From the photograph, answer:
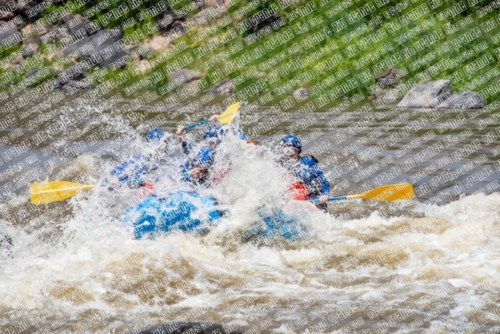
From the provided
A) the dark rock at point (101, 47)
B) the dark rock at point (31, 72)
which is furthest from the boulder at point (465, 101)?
the dark rock at point (31, 72)

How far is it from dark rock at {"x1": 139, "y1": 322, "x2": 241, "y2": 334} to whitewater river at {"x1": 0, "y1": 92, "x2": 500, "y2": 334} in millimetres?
148

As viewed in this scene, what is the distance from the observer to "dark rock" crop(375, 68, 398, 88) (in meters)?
15.4

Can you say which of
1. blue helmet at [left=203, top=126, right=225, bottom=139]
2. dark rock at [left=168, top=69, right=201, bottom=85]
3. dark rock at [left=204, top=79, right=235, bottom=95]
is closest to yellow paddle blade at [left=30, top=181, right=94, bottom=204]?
blue helmet at [left=203, top=126, right=225, bottom=139]

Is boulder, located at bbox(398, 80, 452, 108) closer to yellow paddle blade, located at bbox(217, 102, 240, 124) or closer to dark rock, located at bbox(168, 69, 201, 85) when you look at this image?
yellow paddle blade, located at bbox(217, 102, 240, 124)

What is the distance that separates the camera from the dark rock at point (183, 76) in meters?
17.5

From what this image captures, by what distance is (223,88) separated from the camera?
17.0 metres

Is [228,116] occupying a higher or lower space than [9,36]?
lower

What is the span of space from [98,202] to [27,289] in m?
2.84

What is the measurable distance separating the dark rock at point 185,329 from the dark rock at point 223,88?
462 inches

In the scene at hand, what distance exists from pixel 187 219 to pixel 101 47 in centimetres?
1249

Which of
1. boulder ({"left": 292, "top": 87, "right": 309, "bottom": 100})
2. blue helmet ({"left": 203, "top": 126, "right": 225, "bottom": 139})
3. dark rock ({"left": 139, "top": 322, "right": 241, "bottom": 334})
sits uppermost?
boulder ({"left": 292, "top": 87, "right": 309, "bottom": 100})

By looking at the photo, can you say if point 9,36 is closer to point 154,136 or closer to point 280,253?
point 154,136

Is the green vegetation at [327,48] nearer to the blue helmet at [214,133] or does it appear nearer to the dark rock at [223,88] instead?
the dark rock at [223,88]

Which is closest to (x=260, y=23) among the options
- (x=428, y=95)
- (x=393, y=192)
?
(x=428, y=95)
